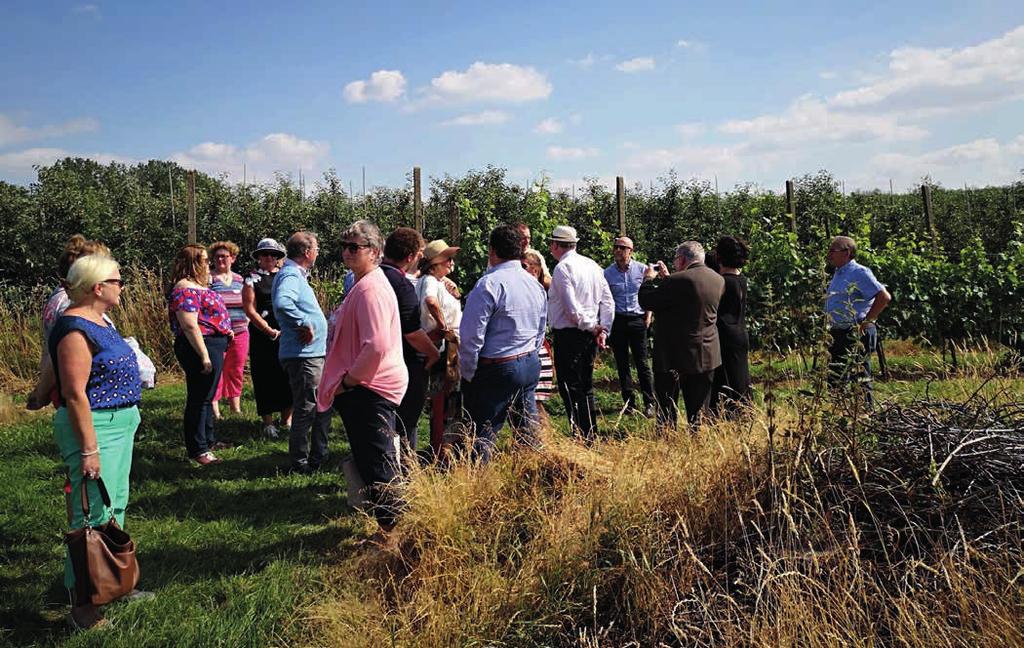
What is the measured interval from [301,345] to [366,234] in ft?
6.01

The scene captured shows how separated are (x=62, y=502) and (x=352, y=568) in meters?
2.51

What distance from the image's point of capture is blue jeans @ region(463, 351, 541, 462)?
4594mm

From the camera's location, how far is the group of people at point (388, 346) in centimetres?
347

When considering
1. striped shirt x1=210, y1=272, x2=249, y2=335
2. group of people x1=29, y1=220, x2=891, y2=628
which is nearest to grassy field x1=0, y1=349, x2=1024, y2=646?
group of people x1=29, y1=220, x2=891, y2=628

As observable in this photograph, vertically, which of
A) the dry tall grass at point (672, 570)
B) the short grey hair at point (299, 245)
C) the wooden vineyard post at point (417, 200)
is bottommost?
the dry tall grass at point (672, 570)

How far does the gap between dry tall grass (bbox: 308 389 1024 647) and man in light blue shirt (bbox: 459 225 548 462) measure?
2.29 ft

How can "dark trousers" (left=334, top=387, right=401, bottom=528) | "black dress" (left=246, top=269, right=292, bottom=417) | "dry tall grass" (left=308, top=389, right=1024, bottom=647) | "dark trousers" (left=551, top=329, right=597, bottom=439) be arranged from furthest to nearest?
"black dress" (left=246, top=269, right=292, bottom=417), "dark trousers" (left=551, top=329, right=597, bottom=439), "dark trousers" (left=334, top=387, right=401, bottom=528), "dry tall grass" (left=308, top=389, right=1024, bottom=647)

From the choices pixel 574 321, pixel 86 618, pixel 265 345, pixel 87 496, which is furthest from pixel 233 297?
pixel 86 618

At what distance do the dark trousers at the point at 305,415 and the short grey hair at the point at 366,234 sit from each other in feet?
5.97

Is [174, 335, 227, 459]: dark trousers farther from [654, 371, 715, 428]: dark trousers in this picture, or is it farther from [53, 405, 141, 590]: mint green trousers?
[654, 371, 715, 428]: dark trousers

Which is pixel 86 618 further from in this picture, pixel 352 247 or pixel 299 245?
pixel 299 245

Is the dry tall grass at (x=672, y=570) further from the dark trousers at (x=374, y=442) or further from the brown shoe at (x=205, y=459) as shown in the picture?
the brown shoe at (x=205, y=459)

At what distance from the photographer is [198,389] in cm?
574

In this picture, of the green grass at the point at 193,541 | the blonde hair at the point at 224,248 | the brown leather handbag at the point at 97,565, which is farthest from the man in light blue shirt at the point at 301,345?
the brown leather handbag at the point at 97,565
